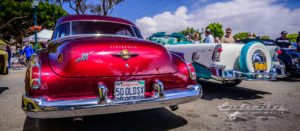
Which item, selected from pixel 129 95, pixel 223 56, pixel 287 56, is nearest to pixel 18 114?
pixel 129 95

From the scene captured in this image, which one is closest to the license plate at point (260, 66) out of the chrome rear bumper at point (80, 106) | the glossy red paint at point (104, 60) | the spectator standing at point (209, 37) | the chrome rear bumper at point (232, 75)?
the chrome rear bumper at point (232, 75)

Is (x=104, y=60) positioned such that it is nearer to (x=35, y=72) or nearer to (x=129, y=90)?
(x=129, y=90)

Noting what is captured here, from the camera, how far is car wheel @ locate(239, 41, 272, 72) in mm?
3783

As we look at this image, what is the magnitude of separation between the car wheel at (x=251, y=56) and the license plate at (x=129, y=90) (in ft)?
8.90

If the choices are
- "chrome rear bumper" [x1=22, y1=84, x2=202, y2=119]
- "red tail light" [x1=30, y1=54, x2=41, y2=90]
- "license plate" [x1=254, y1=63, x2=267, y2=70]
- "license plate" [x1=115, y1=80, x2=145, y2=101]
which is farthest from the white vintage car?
"red tail light" [x1=30, y1=54, x2=41, y2=90]

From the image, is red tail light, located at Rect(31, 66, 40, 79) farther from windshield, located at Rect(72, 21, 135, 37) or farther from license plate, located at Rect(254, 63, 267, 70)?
license plate, located at Rect(254, 63, 267, 70)

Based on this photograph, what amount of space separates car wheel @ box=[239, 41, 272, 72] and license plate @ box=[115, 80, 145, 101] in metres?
2.71

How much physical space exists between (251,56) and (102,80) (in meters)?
3.30

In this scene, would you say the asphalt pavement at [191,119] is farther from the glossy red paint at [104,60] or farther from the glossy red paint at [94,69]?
the glossy red paint at [104,60]

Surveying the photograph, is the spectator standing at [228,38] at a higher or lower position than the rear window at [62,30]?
higher

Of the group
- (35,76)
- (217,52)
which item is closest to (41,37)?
(217,52)

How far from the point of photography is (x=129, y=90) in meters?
2.00

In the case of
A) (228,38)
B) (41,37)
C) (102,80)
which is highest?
(41,37)

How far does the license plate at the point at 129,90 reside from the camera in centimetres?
196
